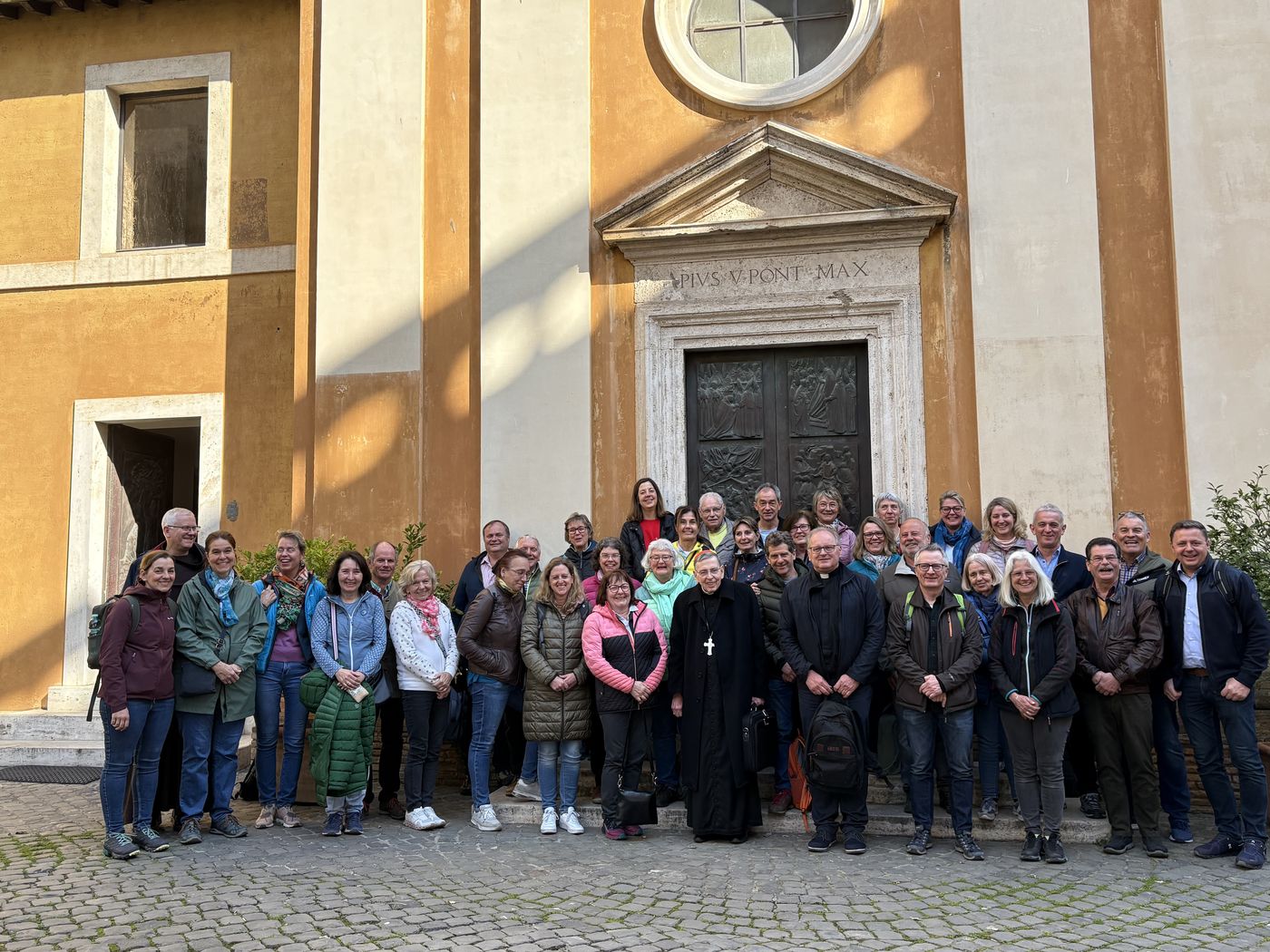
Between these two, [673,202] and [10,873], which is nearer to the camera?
[10,873]

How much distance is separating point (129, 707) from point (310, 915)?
1.95 metres

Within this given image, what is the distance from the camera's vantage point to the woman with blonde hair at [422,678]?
7109mm

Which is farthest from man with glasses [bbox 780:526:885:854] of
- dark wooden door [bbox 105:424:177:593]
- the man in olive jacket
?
dark wooden door [bbox 105:424:177:593]


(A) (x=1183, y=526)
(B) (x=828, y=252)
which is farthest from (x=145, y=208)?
(A) (x=1183, y=526)

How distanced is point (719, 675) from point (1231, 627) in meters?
2.69

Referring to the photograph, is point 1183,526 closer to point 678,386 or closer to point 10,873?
point 678,386

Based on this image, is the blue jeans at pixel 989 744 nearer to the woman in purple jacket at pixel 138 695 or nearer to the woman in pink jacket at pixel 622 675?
the woman in pink jacket at pixel 622 675

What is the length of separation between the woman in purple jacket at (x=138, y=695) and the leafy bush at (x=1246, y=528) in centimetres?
638

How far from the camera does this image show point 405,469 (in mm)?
10016

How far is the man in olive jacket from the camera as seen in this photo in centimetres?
630

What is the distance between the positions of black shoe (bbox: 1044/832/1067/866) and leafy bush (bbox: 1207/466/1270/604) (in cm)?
216

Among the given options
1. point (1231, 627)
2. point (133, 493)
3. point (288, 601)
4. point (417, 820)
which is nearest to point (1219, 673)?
point (1231, 627)

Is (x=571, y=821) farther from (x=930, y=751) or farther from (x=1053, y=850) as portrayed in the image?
(x=1053, y=850)

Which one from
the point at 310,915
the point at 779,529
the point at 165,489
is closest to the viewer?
the point at 310,915
